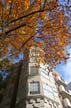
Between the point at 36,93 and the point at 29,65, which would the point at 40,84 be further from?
the point at 29,65

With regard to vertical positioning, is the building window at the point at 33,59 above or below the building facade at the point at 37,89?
above

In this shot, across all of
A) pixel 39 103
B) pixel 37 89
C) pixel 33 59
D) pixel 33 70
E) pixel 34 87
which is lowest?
pixel 39 103

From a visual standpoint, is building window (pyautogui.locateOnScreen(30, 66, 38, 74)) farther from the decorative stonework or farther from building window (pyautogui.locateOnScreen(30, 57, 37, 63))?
the decorative stonework

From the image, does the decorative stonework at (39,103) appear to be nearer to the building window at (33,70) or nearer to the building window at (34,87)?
the building window at (34,87)

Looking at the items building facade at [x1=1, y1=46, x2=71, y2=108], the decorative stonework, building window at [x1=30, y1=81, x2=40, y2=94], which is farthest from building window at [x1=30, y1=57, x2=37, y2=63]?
the decorative stonework

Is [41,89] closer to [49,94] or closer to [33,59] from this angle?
[49,94]

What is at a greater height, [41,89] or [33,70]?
[33,70]

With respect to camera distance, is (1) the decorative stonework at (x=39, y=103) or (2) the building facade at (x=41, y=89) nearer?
(1) the decorative stonework at (x=39, y=103)

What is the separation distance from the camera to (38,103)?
2406 centimetres

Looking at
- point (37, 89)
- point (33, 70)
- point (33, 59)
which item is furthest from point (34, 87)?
point (33, 59)

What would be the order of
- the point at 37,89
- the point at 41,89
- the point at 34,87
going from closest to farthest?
the point at 41,89, the point at 37,89, the point at 34,87

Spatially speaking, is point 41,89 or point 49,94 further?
point 49,94

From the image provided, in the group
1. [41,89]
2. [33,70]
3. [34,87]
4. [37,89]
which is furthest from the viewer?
[33,70]

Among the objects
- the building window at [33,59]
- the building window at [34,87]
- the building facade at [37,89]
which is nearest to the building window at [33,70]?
the building facade at [37,89]
